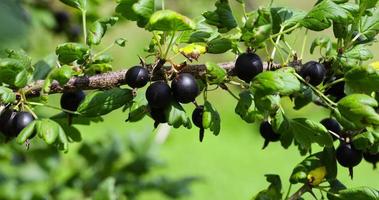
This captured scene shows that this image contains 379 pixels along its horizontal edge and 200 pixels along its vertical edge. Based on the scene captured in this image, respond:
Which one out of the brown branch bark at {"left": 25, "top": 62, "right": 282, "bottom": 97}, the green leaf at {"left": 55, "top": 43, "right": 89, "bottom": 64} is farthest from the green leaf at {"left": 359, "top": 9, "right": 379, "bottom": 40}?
the green leaf at {"left": 55, "top": 43, "right": 89, "bottom": 64}

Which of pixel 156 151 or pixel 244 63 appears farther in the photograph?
pixel 156 151

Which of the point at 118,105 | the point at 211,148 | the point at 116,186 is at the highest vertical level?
the point at 118,105

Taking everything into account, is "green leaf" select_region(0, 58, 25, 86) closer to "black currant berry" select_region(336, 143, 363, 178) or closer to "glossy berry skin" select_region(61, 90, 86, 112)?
"glossy berry skin" select_region(61, 90, 86, 112)

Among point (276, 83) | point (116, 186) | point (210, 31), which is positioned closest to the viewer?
point (276, 83)

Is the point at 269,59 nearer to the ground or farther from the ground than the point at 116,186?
farther from the ground

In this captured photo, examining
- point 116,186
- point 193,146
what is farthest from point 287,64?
point 193,146

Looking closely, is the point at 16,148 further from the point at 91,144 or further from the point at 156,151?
the point at 156,151
